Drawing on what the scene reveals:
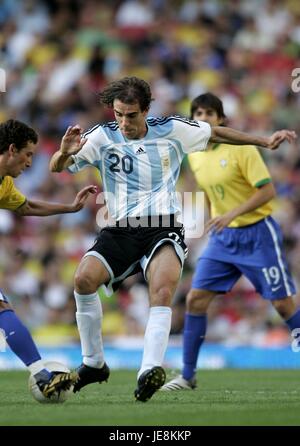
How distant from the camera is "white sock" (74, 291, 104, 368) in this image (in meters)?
7.55

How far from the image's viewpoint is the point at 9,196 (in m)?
7.75

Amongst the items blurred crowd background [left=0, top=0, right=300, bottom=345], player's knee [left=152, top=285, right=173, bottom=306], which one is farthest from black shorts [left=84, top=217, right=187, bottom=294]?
blurred crowd background [left=0, top=0, right=300, bottom=345]

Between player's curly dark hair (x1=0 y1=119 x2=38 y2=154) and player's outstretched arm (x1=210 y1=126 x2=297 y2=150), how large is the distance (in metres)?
1.43

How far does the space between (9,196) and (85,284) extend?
2.97 ft

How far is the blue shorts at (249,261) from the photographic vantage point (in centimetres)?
953

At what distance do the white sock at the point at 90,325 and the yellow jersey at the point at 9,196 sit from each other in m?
0.85

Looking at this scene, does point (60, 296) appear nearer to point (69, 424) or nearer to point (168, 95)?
point (168, 95)

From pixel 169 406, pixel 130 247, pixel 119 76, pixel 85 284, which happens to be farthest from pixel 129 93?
pixel 119 76

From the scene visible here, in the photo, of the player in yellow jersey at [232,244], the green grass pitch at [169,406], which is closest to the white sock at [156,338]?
the green grass pitch at [169,406]

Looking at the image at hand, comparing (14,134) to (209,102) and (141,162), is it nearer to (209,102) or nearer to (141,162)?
(141,162)

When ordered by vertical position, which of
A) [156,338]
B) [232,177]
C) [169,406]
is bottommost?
[169,406]

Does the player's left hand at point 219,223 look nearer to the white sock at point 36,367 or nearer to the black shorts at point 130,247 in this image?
the black shorts at point 130,247

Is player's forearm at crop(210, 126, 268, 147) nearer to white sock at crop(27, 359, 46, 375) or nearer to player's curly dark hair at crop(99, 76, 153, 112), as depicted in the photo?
player's curly dark hair at crop(99, 76, 153, 112)

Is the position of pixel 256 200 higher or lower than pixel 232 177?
lower
